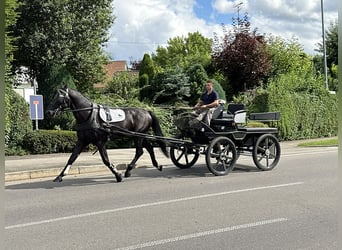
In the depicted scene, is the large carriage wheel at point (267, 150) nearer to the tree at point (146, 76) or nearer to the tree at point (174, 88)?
the tree at point (174, 88)

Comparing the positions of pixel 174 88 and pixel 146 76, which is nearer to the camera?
pixel 174 88

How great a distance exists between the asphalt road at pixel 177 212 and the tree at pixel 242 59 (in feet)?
50.5

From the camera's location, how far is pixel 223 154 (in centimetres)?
1029

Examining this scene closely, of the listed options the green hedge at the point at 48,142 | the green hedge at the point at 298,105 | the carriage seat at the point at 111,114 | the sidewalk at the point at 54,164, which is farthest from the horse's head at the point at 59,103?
the green hedge at the point at 298,105

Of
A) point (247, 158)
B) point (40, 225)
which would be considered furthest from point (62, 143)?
point (40, 225)

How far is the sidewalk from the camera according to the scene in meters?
10.8

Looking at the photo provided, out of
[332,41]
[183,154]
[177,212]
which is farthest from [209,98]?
[332,41]

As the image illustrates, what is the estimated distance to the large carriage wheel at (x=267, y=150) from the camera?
10820 mm

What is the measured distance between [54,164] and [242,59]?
15.9 m

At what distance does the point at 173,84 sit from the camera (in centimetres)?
2492

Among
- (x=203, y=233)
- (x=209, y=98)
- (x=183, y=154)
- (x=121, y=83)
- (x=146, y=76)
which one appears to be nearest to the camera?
(x=203, y=233)

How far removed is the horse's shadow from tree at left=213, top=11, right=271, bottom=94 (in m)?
14.3

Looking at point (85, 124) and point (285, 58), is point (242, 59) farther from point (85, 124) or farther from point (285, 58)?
point (85, 124)

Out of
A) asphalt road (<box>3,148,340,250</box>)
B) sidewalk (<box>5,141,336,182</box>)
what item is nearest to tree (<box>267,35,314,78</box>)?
sidewalk (<box>5,141,336,182</box>)
